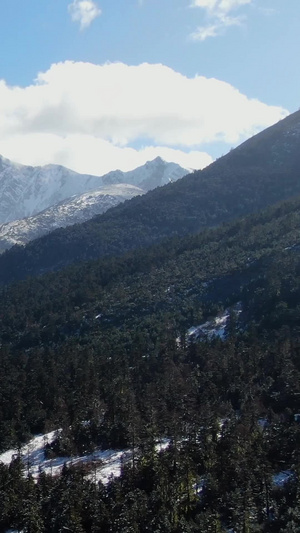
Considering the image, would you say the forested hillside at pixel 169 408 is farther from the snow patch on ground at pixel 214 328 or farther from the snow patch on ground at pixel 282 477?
the snow patch on ground at pixel 214 328

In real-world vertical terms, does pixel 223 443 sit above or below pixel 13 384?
below

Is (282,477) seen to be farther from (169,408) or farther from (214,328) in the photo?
(214,328)

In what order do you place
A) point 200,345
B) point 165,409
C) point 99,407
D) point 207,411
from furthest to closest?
point 200,345 < point 99,407 < point 165,409 < point 207,411

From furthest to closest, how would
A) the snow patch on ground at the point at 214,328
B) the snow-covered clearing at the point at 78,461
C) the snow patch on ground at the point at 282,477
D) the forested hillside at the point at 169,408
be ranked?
the snow patch on ground at the point at 214,328
the snow-covered clearing at the point at 78,461
the snow patch on ground at the point at 282,477
the forested hillside at the point at 169,408

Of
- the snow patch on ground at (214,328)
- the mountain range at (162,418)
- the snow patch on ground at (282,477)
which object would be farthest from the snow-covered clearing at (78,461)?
the snow patch on ground at (214,328)

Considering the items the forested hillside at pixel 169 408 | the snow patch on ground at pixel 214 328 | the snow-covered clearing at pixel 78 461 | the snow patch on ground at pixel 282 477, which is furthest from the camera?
the snow patch on ground at pixel 214 328

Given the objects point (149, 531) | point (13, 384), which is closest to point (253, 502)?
point (149, 531)

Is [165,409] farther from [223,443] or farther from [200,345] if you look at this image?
[200,345]

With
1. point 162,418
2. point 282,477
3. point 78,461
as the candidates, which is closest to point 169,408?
point 162,418
